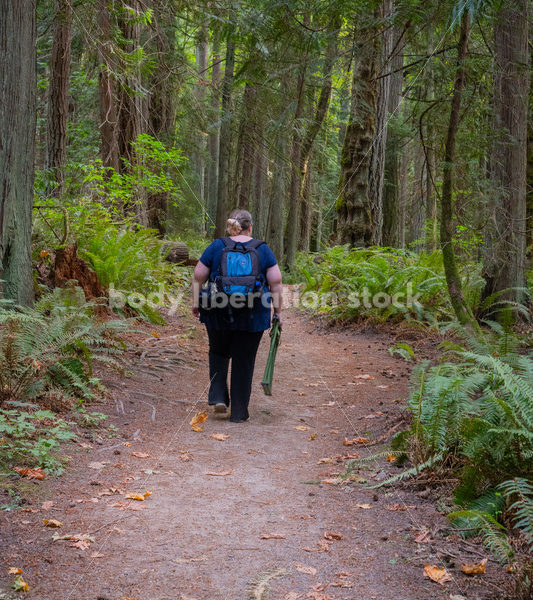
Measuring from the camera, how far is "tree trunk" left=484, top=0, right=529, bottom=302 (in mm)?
7965

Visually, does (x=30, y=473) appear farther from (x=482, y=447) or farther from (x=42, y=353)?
(x=482, y=447)

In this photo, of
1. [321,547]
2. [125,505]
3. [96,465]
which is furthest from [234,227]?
[321,547]

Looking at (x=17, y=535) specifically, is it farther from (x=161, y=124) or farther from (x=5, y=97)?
(x=161, y=124)

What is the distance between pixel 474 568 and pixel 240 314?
3.28 m

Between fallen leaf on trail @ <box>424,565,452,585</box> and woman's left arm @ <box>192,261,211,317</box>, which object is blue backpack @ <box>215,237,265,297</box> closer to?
woman's left arm @ <box>192,261,211,317</box>

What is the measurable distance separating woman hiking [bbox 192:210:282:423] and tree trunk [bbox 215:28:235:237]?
12.8 meters

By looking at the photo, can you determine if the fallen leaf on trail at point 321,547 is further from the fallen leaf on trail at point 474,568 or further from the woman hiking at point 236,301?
the woman hiking at point 236,301

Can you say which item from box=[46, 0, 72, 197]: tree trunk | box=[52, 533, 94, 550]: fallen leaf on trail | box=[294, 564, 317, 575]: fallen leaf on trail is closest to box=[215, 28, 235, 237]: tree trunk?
box=[46, 0, 72, 197]: tree trunk

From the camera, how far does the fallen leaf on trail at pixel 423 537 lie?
10.5 feet

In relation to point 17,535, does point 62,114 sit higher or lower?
higher

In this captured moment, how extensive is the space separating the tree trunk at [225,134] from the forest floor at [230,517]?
43.9ft

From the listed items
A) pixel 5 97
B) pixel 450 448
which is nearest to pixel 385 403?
pixel 450 448

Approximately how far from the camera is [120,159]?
14.2 m

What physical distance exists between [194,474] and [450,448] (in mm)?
1872
